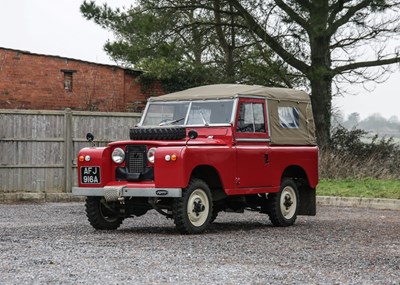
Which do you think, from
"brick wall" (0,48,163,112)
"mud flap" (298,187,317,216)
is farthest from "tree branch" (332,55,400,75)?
"mud flap" (298,187,317,216)

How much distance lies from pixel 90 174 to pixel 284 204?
336 centimetres

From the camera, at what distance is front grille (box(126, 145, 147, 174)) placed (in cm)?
1275

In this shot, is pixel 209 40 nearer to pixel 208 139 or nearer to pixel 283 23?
pixel 283 23

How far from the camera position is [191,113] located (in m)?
13.9

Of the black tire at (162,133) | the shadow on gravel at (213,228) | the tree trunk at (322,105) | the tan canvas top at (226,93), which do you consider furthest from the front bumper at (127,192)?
the tree trunk at (322,105)

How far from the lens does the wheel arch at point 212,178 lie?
1297 cm

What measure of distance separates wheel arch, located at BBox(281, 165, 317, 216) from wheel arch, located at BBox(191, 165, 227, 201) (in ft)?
6.31

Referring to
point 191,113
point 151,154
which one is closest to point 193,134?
point 151,154

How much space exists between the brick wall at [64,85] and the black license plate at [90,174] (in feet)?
47.2

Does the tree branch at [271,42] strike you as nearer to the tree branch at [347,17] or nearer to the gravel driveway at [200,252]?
the tree branch at [347,17]

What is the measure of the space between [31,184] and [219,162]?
951cm

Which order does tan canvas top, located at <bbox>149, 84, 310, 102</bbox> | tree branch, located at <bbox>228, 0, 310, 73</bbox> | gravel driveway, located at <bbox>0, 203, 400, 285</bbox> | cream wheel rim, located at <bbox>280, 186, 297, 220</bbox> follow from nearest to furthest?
gravel driveway, located at <bbox>0, 203, 400, 285</bbox> < tan canvas top, located at <bbox>149, 84, 310, 102</bbox> < cream wheel rim, located at <bbox>280, 186, 297, 220</bbox> < tree branch, located at <bbox>228, 0, 310, 73</bbox>

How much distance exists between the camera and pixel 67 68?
2830 centimetres

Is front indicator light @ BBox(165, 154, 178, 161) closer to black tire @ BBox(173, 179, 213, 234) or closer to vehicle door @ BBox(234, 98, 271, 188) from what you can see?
black tire @ BBox(173, 179, 213, 234)
